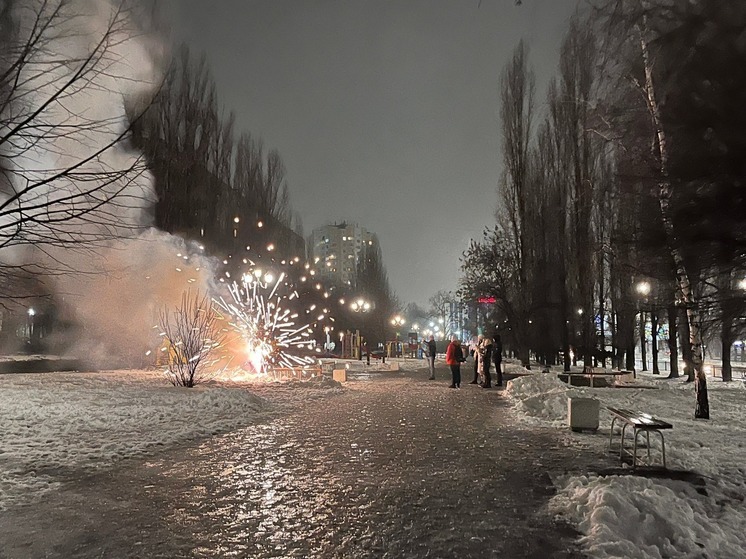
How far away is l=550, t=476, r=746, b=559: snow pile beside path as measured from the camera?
4.56 meters

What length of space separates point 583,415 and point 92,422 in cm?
876

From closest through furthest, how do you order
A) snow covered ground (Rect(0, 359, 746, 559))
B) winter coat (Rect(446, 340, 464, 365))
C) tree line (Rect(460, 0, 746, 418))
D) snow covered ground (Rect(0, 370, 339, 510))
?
snow covered ground (Rect(0, 359, 746, 559))
tree line (Rect(460, 0, 746, 418))
snow covered ground (Rect(0, 370, 339, 510))
winter coat (Rect(446, 340, 464, 365))

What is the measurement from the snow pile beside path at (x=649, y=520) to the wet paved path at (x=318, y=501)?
0.31 metres

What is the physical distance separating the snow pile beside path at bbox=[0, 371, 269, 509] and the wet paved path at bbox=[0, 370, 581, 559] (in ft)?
1.93

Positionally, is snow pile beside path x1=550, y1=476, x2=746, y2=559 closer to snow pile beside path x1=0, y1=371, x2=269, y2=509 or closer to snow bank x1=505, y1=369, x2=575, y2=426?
snow bank x1=505, y1=369, x2=575, y2=426

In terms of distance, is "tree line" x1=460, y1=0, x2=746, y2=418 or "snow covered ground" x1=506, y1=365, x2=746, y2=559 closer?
"snow covered ground" x1=506, y1=365, x2=746, y2=559

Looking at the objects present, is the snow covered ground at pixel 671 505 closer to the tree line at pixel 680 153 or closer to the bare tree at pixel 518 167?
the tree line at pixel 680 153

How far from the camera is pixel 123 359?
89.0ft

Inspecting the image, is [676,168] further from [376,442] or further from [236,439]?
[236,439]

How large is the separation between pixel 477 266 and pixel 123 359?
68.6 ft

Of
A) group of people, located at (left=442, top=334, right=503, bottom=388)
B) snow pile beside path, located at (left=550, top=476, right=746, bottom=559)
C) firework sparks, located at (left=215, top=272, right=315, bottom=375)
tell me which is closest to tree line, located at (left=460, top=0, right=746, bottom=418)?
snow pile beside path, located at (left=550, top=476, right=746, bottom=559)

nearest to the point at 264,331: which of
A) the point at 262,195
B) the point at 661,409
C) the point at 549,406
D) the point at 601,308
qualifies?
the point at 549,406

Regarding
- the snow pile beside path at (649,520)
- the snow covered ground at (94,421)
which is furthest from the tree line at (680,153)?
the snow covered ground at (94,421)

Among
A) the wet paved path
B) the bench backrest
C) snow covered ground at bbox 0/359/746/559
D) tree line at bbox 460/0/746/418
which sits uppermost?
tree line at bbox 460/0/746/418
